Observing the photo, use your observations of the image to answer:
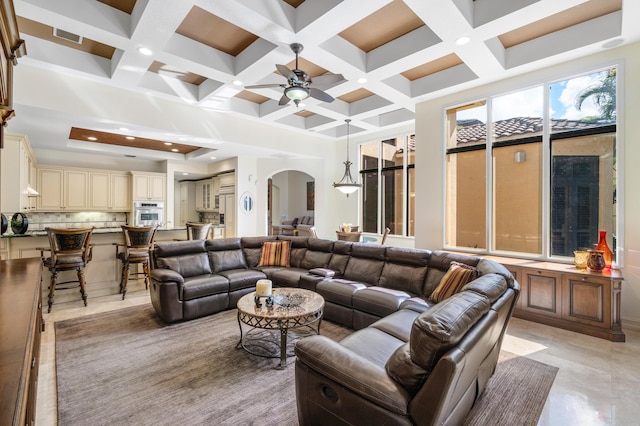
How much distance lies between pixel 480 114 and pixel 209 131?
4.72 meters

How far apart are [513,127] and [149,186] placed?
822 centimetres

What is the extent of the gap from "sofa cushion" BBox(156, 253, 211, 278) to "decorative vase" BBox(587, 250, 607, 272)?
15.9 ft

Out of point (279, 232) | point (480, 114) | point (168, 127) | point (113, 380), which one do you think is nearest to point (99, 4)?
point (168, 127)

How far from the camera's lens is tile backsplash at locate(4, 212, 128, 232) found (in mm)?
7156

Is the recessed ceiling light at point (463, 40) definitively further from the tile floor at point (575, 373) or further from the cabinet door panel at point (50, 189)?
the cabinet door panel at point (50, 189)

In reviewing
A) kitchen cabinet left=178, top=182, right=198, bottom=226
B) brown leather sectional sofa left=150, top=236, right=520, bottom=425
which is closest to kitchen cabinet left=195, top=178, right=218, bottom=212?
kitchen cabinet left=178, top=182, right=198, bottom=226

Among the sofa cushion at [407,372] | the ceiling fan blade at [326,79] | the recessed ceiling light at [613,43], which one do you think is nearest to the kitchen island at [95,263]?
the ceiling fan blade at [326,79]

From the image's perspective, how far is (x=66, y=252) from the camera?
4.11 m

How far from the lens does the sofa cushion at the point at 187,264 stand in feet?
13.5

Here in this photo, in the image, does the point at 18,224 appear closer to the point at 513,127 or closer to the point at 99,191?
the point at 99,191

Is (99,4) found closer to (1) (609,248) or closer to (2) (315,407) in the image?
(2) (315,407)

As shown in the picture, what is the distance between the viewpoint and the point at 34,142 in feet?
19.8

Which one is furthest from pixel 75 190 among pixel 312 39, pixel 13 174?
pixel 312 39

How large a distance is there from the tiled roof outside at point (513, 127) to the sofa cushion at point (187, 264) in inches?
178
